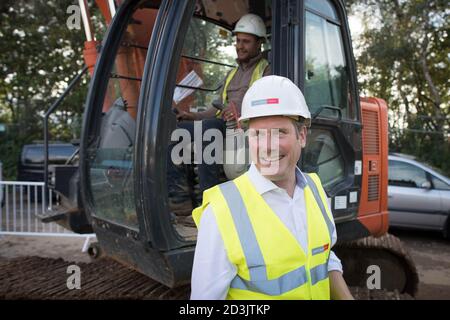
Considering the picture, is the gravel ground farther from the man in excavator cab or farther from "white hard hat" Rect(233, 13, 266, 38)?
"white hard hat" Rect(233, 13, 266, 38)

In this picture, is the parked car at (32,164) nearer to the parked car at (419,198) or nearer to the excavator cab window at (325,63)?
the parked car at (419,198)

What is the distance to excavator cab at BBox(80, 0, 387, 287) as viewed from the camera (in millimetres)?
2129

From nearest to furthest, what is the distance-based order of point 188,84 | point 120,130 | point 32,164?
point 120,130 < point 188,84 < point 32,164

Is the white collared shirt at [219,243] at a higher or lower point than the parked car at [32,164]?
lower

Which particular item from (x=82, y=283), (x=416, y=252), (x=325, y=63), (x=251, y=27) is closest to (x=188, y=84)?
(x=251, y=27)

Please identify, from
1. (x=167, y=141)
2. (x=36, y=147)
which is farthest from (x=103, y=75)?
(x=36, y=147)

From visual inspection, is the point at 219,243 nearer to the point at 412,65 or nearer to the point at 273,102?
the point at 273,102

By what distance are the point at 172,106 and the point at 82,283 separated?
1.54m

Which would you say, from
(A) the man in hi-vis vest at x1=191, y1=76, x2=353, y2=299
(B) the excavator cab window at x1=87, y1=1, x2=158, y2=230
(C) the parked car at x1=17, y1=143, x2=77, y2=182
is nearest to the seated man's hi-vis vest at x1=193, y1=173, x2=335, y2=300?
(A) the man in hi-vis vest at x1=191, y1=76, x2=353, y2=299

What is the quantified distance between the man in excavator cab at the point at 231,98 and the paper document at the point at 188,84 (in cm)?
37

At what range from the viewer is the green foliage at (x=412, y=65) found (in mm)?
11727

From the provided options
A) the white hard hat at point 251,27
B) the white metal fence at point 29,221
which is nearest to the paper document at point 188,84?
A: the white hard hat at point 251,27

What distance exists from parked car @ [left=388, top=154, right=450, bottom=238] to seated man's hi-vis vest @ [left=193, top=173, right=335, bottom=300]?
624 cm

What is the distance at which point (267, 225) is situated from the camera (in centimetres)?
131
